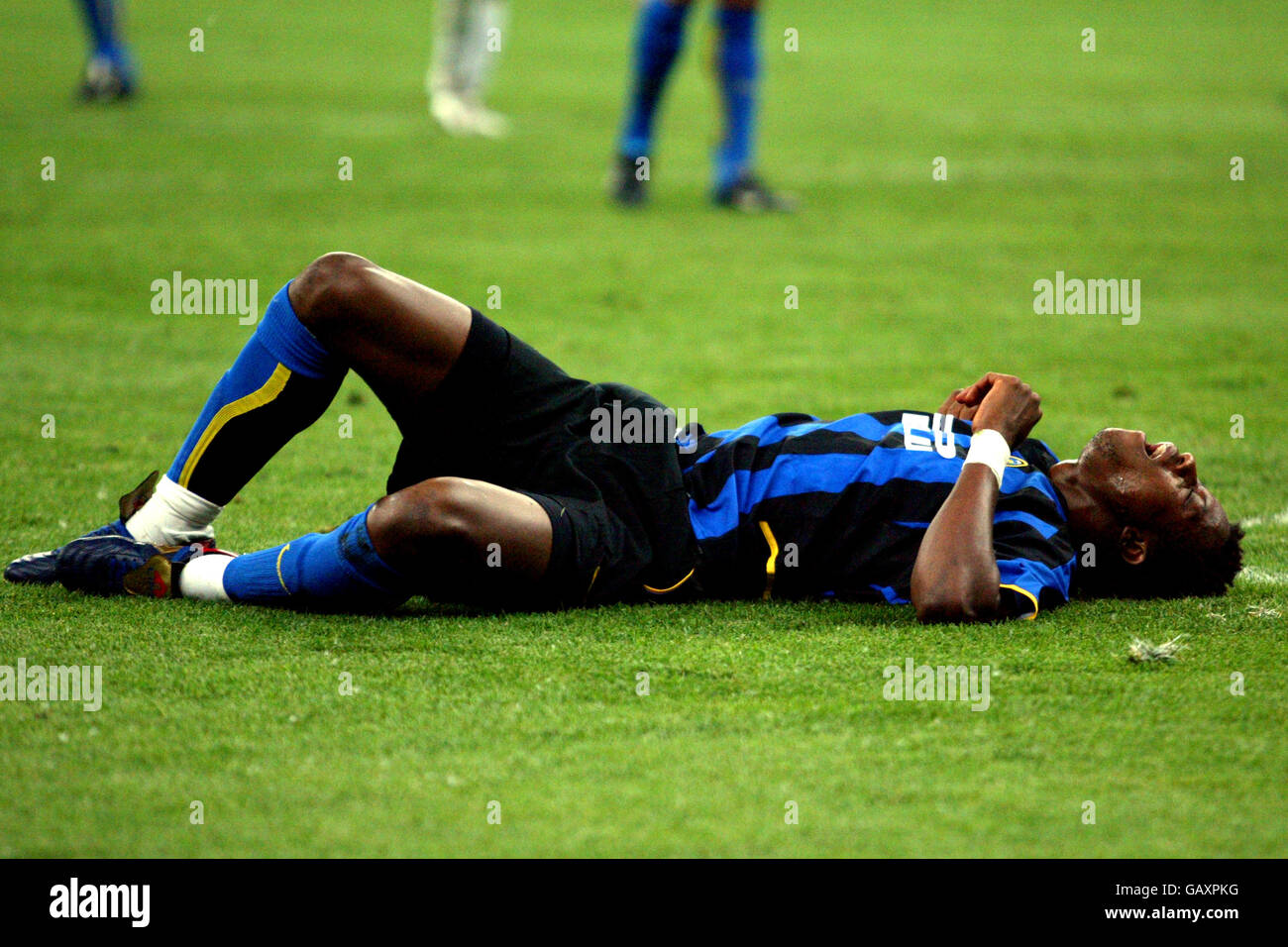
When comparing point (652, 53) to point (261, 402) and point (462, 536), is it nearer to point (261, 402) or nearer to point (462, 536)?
point (261, 402)

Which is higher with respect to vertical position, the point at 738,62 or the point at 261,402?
the point at 738,62

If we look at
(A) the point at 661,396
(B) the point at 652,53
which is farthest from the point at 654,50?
(A) the point at 661,396

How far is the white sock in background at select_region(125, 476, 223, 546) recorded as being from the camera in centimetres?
409

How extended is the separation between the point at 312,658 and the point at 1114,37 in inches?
820

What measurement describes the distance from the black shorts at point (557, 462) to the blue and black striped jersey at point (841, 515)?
10 centimetres

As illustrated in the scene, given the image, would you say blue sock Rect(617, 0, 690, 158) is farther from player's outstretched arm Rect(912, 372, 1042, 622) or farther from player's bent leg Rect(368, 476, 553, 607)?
player's bent leg Rect(368, 476, 553, 607)

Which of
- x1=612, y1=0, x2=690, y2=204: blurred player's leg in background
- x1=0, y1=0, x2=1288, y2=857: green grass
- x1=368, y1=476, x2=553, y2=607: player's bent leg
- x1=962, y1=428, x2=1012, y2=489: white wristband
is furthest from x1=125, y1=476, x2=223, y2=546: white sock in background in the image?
x1=612, y1=0, x2=690, y2=204: blurred player's leg in background

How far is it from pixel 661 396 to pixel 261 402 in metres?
2.99

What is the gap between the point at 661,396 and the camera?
22.1 feet

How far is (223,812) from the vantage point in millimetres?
2859

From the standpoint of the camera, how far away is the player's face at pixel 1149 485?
404cm

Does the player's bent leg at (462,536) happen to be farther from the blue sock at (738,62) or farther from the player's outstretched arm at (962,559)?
the blue sock at (738,62)

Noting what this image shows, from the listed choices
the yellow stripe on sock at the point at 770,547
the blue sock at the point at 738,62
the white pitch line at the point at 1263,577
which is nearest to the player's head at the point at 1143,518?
the white pitch line at the point at 1263,577

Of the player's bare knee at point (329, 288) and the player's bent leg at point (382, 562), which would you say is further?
the player's bare knee at point (329, 288)
